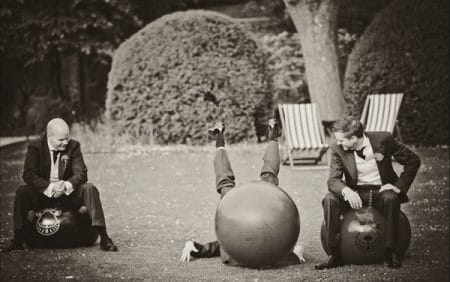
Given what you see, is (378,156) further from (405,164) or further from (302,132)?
(302,132)

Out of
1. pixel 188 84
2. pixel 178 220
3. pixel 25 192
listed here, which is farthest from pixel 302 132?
pixel 25 192

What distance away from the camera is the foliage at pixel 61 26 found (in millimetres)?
23969

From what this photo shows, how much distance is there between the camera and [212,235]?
10.4m

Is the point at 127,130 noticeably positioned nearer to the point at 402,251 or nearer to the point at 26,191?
the point at 26,191

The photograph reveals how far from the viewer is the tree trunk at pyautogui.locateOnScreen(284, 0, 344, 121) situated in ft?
61.7

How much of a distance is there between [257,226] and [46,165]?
2.86 m

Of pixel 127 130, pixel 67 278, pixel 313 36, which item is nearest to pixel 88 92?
pixel 127 130

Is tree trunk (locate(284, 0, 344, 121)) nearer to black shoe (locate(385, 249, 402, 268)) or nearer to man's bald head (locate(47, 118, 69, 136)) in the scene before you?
man's bald head (locate(47, 118, 69, 136))

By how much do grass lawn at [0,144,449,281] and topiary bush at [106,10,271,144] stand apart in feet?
2.88

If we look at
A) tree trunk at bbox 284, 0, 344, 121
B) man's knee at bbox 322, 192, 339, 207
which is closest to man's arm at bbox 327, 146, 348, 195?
man's knee at bbox 322, 192, 339, 207

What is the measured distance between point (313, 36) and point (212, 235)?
374 inches

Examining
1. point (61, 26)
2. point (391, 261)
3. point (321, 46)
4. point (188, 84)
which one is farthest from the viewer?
point (61, 26)

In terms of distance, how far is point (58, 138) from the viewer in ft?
30.7

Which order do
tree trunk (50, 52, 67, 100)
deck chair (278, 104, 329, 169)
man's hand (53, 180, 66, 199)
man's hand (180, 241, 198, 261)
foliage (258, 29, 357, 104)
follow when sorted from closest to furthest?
man's hand (180, 241, 198, 261) < man's hand (53, 180, 66, 199) < deck chair (278, 104, 329, 169) < foliage (258, 29, 357, 104) < tree trunk (50, 52, 67, 100)
